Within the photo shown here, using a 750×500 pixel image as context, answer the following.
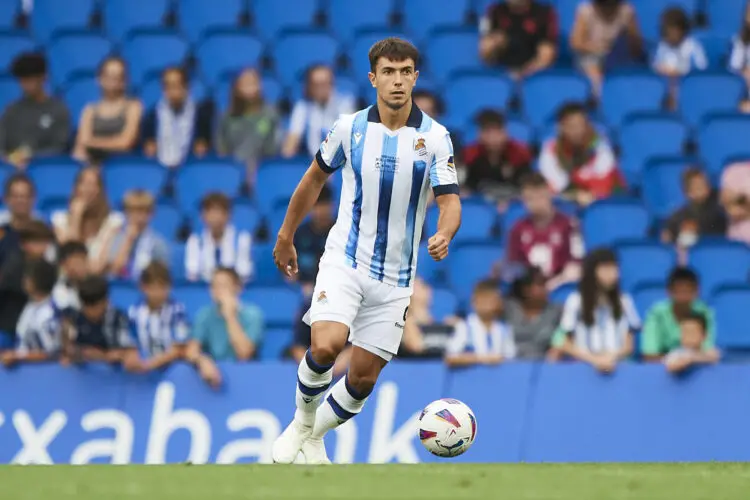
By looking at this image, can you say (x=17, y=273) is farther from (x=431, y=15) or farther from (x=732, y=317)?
(x=732, y=317)

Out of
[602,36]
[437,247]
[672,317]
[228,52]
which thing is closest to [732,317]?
[672,317]

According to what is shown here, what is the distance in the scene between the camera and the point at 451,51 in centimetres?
1541

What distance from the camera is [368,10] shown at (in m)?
15.9

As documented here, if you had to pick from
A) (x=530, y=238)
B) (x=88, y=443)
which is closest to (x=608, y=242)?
(x=530, y=238)

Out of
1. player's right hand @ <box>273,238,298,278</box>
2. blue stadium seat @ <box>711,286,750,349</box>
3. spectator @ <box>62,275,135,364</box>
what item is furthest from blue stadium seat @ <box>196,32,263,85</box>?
player's right hand @ <box>273,238,298,278</box>

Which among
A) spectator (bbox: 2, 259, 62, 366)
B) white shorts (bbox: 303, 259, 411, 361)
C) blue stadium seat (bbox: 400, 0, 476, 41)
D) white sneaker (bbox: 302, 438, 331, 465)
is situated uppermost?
blue stadium seat (bbox: 400, 0, 476, 41)

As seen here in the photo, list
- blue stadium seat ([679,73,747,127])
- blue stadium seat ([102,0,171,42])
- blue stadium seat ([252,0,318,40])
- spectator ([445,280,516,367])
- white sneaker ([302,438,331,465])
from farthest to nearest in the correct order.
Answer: blue stadium seat ([102,0,171,42]) → blue stadium seat ([252,0,318,40]) → blue stadium seat ([679,73,747,127]) → spectator ([445,280,516,367]) → white sneaker ([302,438,331,465])

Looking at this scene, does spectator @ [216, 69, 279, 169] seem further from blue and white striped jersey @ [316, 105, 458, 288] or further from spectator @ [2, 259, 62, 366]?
blue and white striped jersey @ [316, 105, 458, 288]

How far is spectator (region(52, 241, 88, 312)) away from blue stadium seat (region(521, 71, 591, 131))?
203 inches

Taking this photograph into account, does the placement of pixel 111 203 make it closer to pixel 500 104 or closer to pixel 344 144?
pixel 500 104

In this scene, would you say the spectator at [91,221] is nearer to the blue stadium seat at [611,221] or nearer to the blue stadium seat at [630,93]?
the blue stadium seat at [611,221]

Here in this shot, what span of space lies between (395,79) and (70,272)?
537cm

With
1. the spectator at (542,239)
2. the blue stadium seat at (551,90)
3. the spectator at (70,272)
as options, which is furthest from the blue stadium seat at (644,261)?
the spectator at (70,272)

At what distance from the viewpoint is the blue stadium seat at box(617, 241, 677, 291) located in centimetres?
1279
